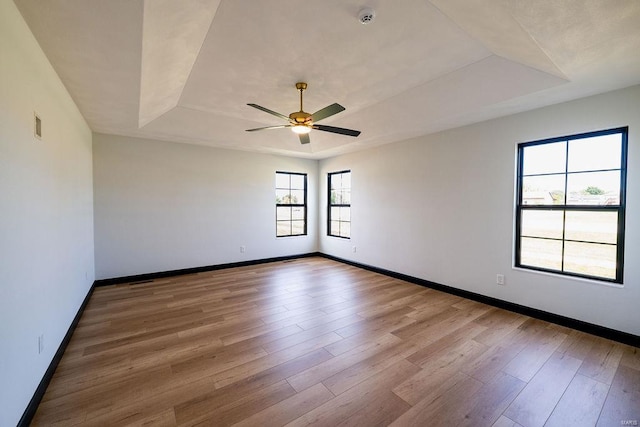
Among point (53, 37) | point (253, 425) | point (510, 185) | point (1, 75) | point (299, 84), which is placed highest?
point (299, 84)

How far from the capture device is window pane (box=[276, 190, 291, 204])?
246 inches

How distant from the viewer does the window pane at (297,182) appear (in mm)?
6523

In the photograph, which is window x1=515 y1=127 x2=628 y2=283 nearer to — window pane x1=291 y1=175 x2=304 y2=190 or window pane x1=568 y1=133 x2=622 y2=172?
window pane x1=568 y1=133 x2=622 y2=172

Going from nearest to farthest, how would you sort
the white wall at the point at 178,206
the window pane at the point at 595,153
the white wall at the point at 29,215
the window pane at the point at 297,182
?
the white wall at the point at 29,215 < the window pane at the point at 595,153 < the white wall at the point at 178,206 < the window pane at the point at 297,182

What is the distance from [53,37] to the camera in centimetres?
184

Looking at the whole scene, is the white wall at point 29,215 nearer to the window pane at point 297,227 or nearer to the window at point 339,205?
the window pane at point 297,227

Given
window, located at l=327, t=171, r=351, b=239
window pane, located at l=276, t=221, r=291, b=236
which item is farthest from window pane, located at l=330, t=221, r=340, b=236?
window pane, located at l=276, t=221, r=291, b=236

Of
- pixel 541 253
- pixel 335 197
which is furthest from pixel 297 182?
pixel 541 253

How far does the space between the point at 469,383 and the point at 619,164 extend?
9.00ft

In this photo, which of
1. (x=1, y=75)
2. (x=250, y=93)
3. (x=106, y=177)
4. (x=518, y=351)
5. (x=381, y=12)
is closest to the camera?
(x=1, y=75)

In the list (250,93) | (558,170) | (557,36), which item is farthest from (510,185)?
(250,93)

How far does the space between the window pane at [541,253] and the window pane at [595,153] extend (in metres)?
0.90

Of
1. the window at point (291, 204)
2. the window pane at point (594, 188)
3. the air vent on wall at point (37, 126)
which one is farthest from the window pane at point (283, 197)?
the window pane at point (594, 188)

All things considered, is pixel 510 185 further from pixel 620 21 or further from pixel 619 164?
pixel 620 21
